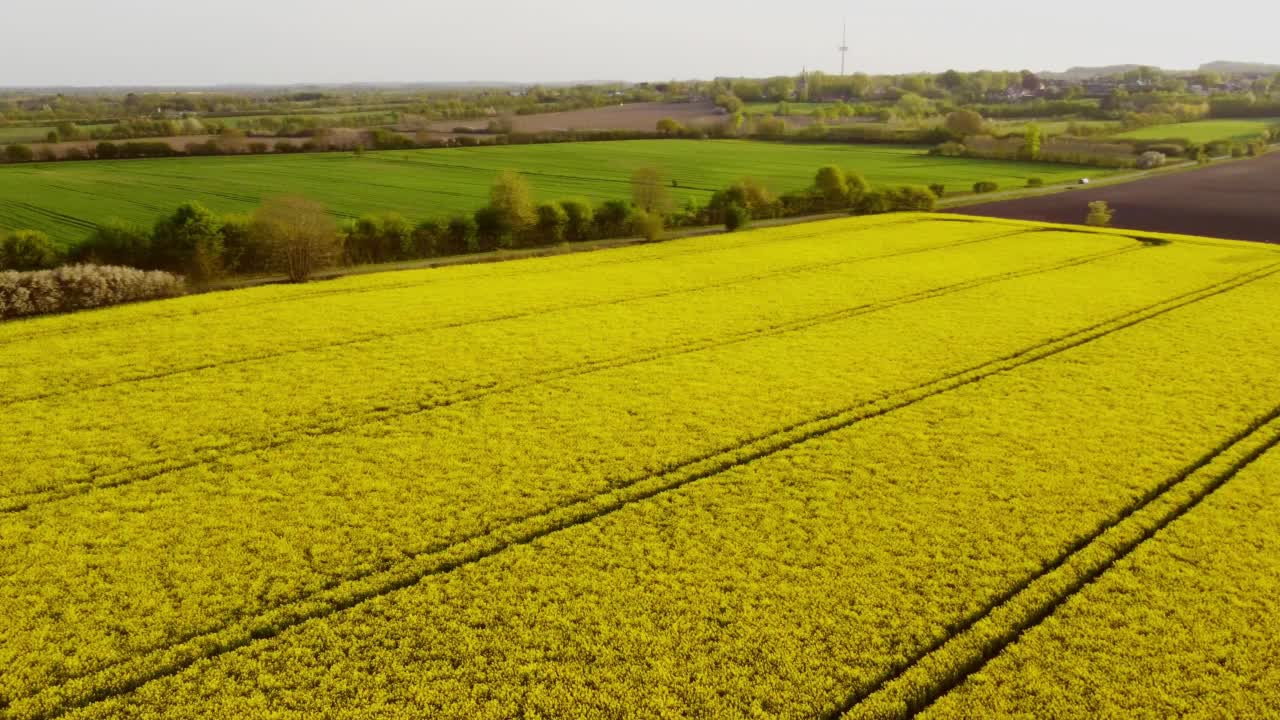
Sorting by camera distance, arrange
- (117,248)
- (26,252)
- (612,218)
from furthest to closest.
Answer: (612,218) < (117,248) < (26,252)

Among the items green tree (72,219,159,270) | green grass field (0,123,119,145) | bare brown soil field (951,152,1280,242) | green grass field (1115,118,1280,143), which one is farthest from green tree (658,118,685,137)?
green tree (72,219,159,270)

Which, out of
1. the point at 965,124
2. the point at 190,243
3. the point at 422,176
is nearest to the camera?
the point at 190,243

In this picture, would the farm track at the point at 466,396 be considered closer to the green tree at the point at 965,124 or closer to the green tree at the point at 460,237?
the green tree at the point at 460,237

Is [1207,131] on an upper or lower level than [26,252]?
upper

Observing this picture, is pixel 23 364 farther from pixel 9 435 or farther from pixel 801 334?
pixel 801 334

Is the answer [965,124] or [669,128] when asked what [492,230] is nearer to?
[669,128]

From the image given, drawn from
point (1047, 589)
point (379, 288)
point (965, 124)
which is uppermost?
point (965, 124)

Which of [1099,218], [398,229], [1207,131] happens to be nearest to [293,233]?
[398,229]

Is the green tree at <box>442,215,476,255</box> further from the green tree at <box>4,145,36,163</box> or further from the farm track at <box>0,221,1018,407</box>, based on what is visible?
the green tree at <box>4,145,36,163</box>

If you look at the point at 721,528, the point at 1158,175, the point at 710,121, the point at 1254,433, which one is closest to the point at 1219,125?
the point at 1158,175
